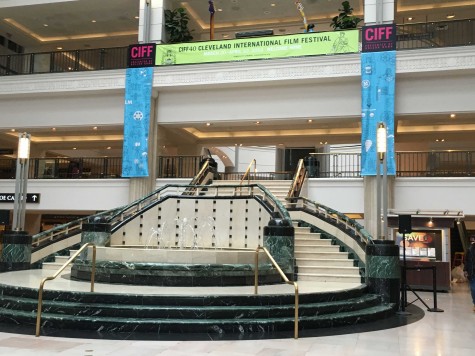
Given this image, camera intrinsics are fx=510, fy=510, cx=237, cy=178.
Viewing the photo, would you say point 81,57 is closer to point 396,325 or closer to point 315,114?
point 315,114

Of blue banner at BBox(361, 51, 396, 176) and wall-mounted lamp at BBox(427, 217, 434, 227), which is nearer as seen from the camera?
wall-mounted lamp at BBox(427, 217, 434, 227)

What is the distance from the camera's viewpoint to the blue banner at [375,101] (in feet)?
53.7

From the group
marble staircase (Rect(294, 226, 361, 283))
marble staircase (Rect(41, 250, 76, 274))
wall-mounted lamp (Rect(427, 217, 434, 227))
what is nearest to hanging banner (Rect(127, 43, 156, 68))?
marble staircase (Rect(41, 250, 76, 274))

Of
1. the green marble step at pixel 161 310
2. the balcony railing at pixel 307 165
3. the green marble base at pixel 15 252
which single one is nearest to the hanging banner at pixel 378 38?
the balcony railing at pixel 307 165

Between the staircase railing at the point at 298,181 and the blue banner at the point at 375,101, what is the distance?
1983mm

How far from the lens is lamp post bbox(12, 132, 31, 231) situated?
13.0 metres

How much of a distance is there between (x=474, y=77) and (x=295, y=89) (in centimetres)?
583

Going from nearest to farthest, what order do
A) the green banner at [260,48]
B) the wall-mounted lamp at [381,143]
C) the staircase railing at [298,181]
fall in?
the wall-mounted lamp at [381,143] → the staircase railing at [298,181] → the green banner at [260,48]

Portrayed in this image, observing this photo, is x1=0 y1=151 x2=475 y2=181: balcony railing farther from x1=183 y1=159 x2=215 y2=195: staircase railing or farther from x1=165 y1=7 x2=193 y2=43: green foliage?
x1=165 y1=7 x2=193 y2=43: green foliage

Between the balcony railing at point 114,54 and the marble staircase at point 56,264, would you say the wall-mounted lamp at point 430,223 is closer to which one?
the balcony railing at point 114,54

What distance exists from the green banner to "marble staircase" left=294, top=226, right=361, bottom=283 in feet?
22.9

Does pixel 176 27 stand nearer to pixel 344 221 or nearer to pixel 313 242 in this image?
pixel 344 221

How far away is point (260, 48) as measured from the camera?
18094mm

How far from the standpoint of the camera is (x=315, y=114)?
58.6 ft
